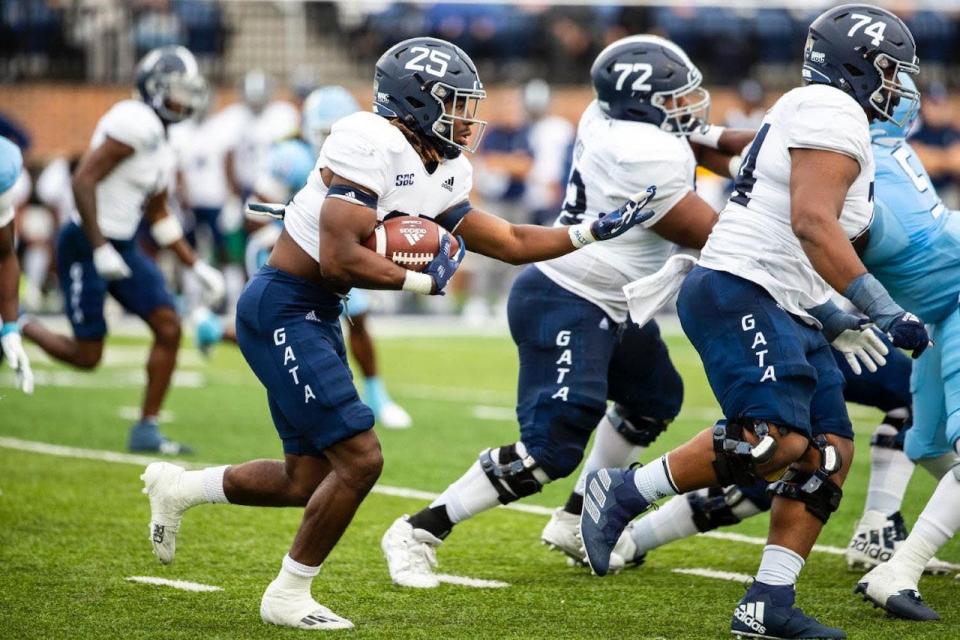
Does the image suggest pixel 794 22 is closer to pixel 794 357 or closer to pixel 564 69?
pixel 564 69

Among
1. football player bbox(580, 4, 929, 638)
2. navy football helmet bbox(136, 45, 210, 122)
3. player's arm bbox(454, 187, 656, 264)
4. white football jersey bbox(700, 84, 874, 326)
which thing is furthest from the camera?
navy football helmet bbox(136, 45, 210, 122)

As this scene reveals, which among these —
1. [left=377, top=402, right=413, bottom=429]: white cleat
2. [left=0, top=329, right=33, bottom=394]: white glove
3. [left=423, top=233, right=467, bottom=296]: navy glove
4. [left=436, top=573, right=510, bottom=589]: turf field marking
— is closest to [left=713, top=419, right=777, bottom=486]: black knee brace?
[left=423, top=233, right=467, bottom=296]: navy glove

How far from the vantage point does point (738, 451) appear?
4355 millimetres

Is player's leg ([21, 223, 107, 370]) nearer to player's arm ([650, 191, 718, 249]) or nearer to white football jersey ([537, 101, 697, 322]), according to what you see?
white football jersey ([537, 101, 697, 322])

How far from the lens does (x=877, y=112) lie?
459cm

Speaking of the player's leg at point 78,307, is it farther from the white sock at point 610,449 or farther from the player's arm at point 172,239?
the white sock at point 610,449

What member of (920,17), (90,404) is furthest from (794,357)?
(920,17)

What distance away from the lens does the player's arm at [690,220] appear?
510 centimetres

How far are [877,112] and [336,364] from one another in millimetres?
1844

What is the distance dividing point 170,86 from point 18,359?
248cm

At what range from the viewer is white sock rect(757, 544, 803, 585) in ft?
14.3

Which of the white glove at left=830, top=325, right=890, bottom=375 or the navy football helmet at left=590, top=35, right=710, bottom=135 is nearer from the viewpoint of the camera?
the white glove at left=830, top=325, right=890, bottom=375

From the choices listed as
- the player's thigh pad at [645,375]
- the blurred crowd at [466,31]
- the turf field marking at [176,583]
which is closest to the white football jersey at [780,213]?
the player's thigh pad at [645,375]

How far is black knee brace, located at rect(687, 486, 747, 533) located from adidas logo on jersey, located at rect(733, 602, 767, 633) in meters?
0.95
